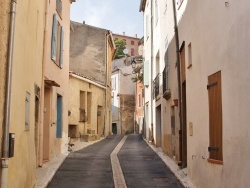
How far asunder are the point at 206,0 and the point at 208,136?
286 cm

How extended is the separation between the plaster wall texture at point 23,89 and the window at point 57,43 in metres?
4.50

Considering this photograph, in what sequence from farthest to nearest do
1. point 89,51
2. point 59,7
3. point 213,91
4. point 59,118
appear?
point 89,51, point 59,118, point 59,7, point 213,91

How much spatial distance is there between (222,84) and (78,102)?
1722 centimetres

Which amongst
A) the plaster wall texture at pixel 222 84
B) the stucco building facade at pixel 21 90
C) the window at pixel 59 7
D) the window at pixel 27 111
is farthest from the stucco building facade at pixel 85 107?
the window at pixel 27 111

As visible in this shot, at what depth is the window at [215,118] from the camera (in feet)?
24.1

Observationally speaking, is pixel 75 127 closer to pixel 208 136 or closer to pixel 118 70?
pixel 208 136

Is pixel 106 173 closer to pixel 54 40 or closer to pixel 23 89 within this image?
pixel 23 89

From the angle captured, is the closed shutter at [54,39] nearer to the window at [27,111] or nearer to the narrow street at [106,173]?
the narrow street at [106,173]

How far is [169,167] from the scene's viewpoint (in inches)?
481

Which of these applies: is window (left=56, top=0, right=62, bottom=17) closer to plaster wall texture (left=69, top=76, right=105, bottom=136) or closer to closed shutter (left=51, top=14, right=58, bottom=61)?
closed shutter (left=51, top=14, right=58, bottom=61)

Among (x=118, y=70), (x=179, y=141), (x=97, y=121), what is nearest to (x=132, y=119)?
(x=118, y=70)

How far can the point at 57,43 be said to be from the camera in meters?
14.9

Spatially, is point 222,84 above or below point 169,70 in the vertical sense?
below

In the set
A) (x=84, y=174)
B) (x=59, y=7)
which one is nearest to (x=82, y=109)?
(x=59, y=7)
